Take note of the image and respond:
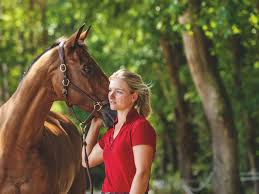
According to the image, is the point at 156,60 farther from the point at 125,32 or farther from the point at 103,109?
the point at 103,109

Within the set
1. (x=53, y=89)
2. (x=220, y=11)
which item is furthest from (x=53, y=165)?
(x=220, y=11)

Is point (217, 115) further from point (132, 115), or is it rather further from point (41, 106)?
point (132, 115)

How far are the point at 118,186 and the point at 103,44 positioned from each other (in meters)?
23.2

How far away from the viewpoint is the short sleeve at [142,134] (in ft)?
18.8

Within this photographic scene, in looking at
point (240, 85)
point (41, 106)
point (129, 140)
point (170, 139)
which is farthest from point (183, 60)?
point (129, 140)

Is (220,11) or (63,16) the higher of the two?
(63,16)

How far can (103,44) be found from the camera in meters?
28.9

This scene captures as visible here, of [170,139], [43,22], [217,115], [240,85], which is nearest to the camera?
[217,115]

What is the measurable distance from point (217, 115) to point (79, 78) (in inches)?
317

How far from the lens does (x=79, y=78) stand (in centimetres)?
720

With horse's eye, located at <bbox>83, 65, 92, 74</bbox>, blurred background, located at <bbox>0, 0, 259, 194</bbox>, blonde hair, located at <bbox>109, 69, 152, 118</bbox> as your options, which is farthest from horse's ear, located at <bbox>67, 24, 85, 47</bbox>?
blurred background, located at <bbox>0, 0, 259, 194</bbox>

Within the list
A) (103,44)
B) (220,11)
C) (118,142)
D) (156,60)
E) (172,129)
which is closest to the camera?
(118,142)

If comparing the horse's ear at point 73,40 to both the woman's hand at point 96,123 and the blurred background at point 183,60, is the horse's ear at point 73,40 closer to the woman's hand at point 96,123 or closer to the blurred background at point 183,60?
the woman's hand at point 96,123

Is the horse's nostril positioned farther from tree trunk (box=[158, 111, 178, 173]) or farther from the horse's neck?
tree trunk (box=[158, 111, 178, 173])
